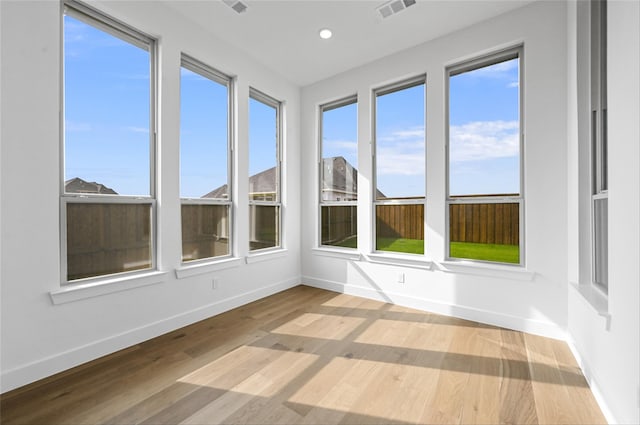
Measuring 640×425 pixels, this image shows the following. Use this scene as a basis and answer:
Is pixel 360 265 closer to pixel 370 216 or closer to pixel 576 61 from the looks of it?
pixel 370 216

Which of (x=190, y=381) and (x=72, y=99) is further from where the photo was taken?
(x=72, y=99)

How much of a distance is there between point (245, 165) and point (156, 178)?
43.5 inches

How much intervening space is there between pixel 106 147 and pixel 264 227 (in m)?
2.07

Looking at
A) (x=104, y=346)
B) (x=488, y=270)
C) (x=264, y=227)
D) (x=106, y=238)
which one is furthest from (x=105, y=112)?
(x=488, y=270)

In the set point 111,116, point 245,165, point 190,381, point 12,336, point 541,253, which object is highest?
point 111,116

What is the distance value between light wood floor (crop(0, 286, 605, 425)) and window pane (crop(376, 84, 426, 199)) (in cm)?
173

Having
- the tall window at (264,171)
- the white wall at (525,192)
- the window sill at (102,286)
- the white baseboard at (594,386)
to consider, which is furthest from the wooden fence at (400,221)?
the window sill at (102,286)

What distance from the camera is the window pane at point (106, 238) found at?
7.43ft

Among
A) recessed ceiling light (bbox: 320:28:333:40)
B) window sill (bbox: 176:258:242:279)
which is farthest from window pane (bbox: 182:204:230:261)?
recessed ceiling light (bbox: 320:28:333:40)

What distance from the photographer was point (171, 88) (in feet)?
9.34

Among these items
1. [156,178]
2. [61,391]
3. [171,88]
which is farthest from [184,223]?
[61,391]

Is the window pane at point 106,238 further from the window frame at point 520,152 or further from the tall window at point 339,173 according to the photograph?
the window frame at point 520,152

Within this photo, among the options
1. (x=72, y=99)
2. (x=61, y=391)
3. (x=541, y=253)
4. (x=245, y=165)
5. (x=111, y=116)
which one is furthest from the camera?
(x=245, y=165)

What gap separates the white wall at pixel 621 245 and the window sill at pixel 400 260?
59.6 inches
